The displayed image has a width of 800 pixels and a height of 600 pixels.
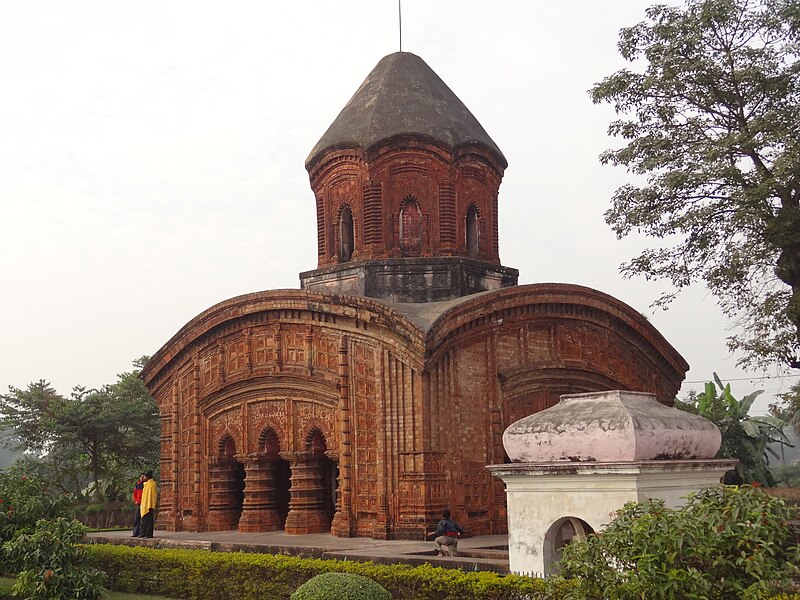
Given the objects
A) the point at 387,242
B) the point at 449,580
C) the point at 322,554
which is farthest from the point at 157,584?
the point at 387,242

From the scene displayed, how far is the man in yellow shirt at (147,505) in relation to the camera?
14.8 m

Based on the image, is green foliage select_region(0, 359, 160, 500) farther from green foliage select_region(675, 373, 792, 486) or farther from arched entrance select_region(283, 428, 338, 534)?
green foliage select_region(675, 373, 792, 486)

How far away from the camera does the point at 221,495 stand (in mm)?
16188

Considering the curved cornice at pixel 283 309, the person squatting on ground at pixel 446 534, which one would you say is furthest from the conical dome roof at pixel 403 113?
the person squatting on ground at pixel 446 534

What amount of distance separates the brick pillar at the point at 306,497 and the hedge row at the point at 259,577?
3046mm

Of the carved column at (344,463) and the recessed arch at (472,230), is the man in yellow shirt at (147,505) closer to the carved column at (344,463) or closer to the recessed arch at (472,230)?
the carved column at (344,463)

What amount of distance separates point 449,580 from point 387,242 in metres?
8.20

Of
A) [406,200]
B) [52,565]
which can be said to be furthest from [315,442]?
[52,565]

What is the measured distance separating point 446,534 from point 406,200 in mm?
6469

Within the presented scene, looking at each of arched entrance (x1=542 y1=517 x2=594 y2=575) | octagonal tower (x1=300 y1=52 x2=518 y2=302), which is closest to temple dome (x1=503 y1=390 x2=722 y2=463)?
arched entrance (x1=542 y1=517 x2=594 y2=575)

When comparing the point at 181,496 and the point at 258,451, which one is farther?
the point at 181,496

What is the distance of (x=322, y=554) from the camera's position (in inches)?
413

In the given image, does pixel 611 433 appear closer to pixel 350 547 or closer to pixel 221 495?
pixel 350 547

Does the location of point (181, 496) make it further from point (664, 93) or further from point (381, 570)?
point (664, 93)
